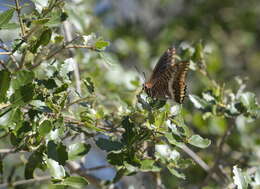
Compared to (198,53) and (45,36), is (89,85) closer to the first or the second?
(45,36)

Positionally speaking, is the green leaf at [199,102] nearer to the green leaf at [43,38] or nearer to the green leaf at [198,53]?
the green leaf at [198,53]

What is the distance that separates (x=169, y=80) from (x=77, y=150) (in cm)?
35

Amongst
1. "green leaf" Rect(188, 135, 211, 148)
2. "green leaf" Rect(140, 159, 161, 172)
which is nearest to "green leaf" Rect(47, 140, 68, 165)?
"green leaf" Rect(140, 159, 161, 172)

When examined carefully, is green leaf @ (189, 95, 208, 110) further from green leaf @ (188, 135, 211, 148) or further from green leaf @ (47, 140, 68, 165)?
green leaf @ (47, 140, 68, 165)

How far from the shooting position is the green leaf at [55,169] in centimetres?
107

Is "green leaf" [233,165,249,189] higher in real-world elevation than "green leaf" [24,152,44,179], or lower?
lower

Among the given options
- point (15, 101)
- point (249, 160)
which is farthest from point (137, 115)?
point (249, 160)

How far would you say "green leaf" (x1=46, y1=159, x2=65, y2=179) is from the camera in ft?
3.51

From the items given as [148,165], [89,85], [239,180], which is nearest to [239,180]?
[239,180]

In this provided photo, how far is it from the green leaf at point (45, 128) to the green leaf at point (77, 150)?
0.17 m

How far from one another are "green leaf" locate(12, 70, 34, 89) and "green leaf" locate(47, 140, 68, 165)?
16cm

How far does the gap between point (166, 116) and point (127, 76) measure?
1.19 meters

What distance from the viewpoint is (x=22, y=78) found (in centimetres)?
99

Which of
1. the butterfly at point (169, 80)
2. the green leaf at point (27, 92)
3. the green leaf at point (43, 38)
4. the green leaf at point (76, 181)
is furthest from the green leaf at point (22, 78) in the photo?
the butterfly at point (169, 80)
